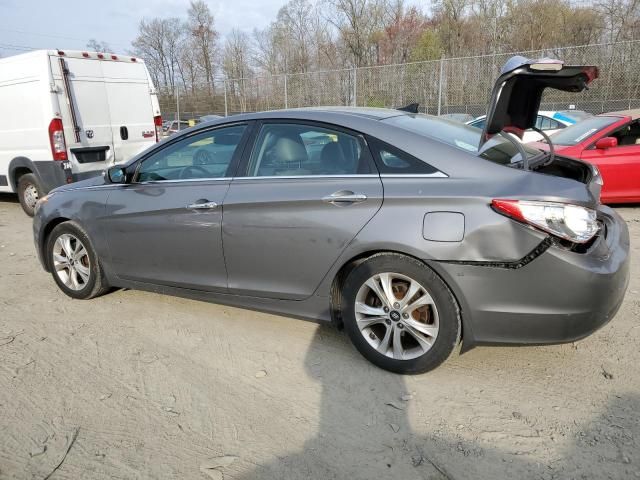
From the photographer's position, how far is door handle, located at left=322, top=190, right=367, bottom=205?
9.41 ft

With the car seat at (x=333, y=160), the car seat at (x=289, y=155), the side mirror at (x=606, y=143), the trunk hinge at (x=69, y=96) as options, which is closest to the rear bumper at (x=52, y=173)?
the trunk hinge at (x=69, y=96)

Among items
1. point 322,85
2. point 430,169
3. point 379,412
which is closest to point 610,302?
point 430,169

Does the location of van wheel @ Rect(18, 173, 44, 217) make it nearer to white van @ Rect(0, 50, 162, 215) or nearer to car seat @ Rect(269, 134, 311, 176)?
white van @ Rect(0, 50, 162, 215)

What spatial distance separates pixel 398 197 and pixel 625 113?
615 centimetres

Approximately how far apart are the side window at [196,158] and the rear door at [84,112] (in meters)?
4.25

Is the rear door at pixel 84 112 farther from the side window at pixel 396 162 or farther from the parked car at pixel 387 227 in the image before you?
the side window at pixel 396 162

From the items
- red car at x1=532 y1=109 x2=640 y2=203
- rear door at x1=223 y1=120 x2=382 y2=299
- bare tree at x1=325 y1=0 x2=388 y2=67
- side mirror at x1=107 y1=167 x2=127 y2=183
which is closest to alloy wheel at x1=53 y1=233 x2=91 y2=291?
side mirror at x1=107 y1=167 x2=127 y2=183

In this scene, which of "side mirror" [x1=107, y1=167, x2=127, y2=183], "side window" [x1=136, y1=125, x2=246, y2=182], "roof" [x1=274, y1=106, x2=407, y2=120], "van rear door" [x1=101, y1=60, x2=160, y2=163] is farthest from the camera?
"van rear door" [x1=101, y1=60, x2=160, y2=163]

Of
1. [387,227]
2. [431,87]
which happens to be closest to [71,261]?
[387,227]

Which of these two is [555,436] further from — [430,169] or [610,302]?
[430,169]

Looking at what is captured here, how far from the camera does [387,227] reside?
276 cm

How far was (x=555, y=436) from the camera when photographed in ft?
7.82

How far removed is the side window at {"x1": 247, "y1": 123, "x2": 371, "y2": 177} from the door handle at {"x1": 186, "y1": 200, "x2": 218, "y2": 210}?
12.8 inches

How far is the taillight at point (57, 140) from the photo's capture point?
7.06 metres
